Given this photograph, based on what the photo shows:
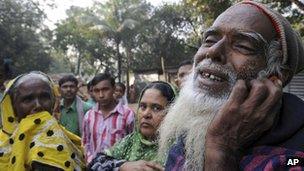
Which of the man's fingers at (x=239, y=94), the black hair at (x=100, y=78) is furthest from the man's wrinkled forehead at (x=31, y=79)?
the black hair at (x=100, y=78)

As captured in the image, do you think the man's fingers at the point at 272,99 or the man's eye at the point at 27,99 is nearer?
the man's fingers at the point at 272,99

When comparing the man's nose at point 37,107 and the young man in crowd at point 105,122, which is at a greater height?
the man's nose at point 37,107

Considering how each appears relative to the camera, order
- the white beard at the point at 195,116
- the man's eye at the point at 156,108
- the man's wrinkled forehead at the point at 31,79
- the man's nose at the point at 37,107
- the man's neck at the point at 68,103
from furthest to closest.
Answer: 1. the man's neck at the point at 68,103
2. the man's eye at the point at 156,108
3. the man's wrinkled forehead at the point at 31,79
4. the man's nose at the point at 37,107
5. the white beard at the point at 195,116

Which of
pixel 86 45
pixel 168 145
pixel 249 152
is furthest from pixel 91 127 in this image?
pixel 86 45

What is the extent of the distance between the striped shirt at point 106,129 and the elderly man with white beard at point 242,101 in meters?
2.98

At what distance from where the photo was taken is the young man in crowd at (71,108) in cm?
611

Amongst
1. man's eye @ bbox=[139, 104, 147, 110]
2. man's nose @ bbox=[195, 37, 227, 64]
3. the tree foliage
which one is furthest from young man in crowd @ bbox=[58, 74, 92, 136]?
the tree foliage

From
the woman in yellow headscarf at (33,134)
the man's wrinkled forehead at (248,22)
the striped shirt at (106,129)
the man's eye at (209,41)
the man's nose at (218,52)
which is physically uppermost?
the man's wrinkled forehead at (248,22)

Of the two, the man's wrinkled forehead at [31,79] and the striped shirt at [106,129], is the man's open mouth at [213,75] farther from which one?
the striped shirt at [106,129]

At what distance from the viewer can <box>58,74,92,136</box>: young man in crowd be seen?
6.11 m

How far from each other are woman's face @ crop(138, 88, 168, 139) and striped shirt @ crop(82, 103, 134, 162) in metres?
1.81

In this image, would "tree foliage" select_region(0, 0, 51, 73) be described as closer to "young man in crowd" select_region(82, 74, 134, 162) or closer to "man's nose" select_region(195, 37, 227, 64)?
"young man in crowd" select_region(82, 74, 134, 162)

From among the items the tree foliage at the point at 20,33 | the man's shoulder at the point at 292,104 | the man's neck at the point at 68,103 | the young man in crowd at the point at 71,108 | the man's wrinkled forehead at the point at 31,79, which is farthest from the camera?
the tree foliage at the point at 20,33

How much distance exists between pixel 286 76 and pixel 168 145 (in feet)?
2.31
